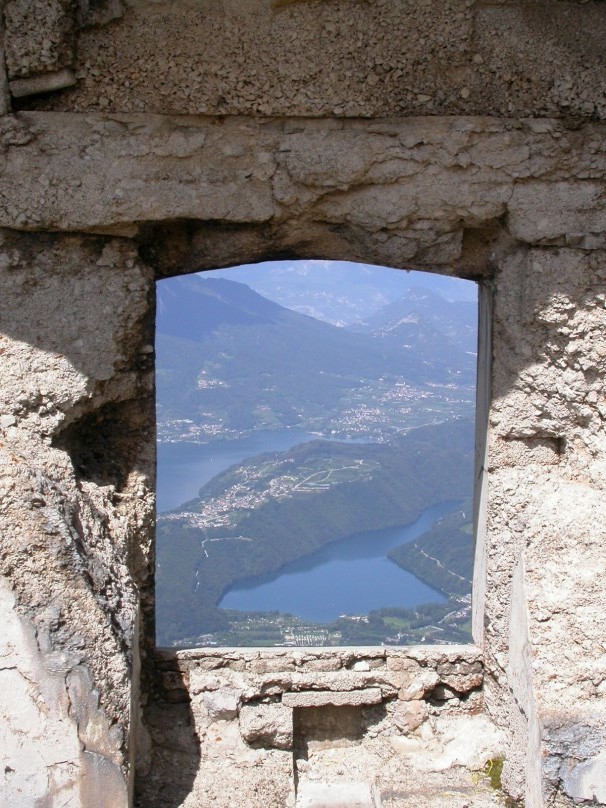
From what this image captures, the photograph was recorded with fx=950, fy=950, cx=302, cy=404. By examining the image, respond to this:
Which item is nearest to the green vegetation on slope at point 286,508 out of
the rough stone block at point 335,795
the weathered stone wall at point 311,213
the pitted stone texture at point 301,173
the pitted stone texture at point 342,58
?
the rough stone block at point 335,795

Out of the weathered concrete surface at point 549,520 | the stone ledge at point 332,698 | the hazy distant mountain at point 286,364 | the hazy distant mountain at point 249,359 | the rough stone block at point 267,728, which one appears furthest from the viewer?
the hazy distant mountain at point 249,359

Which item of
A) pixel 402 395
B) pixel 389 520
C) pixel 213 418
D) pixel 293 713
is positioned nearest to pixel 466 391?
pixel 402 395

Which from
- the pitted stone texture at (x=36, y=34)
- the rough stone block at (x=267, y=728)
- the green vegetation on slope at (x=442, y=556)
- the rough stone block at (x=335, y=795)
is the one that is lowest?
the rough stone block at (x=335, y=795)

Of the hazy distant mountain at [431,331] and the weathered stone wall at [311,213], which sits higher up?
the hazy distant mountain at [431,331]

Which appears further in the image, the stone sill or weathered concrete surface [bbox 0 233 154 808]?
the stone sill

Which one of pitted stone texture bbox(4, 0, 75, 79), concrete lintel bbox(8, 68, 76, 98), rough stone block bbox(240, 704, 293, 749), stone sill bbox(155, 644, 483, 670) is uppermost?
pitted stone texture bbox(4, 0, 75, 79)

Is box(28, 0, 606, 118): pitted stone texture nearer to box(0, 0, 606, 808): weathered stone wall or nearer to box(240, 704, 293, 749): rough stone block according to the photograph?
box(0, 0, 606, 808): weathered stone wall

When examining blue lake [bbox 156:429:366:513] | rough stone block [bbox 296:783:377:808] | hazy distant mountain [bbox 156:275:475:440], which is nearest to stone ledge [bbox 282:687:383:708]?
rough stone block [bbox 296:783:377:808]

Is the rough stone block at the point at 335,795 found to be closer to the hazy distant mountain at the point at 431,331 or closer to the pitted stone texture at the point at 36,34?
the pitted stone texture at the point at 36,34

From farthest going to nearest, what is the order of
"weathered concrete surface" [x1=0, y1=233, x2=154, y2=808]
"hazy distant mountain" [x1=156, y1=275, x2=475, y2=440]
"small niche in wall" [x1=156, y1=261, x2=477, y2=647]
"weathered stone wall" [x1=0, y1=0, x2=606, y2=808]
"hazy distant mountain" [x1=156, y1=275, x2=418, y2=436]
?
1. "hazy distant mountain" [x1=156, y1=275, x2=418, y2=436]
2. "hazy distant mountain" [x1=156, y1=275, x2=475, y2=440]
3. "small niche in wall" [x1=156, y1=261, x2=477, y2=647]
4. "weathered stone wall" [x1=0, y1=0, x2=606, y2=808]
5. "weathered concrete surface" [x1=0, y1=233, x2=154, y2=808]
